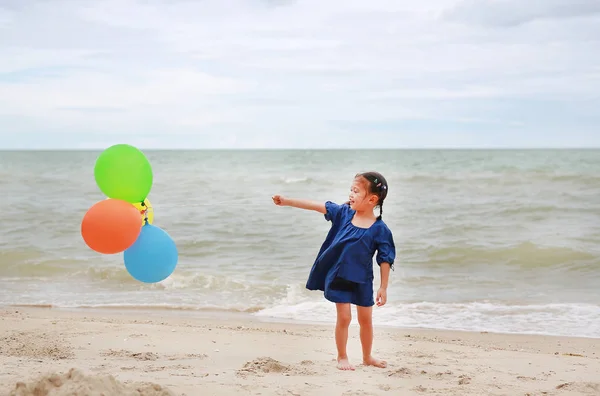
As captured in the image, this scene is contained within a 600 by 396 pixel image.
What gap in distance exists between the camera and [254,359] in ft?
15.6

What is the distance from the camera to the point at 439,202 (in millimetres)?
19375

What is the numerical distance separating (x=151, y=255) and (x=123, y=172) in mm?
607

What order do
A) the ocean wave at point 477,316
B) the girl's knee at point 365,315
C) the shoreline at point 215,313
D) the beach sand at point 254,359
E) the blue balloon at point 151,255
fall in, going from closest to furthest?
the beach sand at point 254,359, the girl's knee at point 365,315, the blue balloon at point 151,255, the shoreline at point 215,313, the ocean wave at point 477,316

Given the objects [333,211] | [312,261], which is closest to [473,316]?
[333,211]

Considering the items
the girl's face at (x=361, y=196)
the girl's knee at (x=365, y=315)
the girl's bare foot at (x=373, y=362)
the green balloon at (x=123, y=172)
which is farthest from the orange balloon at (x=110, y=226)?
the girl's bare foot at (x=373, y=362)

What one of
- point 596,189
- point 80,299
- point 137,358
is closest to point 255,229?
point 80,299

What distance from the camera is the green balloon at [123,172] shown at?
4.61 m

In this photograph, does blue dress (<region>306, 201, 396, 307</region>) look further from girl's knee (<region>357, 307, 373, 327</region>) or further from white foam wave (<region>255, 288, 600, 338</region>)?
white foam wave (<region>255, 288, 600, 338</region>)

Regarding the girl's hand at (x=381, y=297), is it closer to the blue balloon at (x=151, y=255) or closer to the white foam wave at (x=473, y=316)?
the blue balloon at (x=151, y=255)

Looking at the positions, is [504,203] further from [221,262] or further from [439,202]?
[221,262]

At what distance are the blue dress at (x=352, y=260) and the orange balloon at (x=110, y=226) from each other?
1241 millimetres

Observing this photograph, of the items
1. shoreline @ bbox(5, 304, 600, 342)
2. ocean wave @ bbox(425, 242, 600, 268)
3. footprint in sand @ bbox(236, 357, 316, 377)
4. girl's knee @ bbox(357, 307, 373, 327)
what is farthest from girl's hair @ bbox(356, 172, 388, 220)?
ocean wave @ bbox(425, 242, 600, 268)

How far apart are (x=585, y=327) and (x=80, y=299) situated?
18.5 ft

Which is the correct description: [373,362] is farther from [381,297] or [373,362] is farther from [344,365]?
[381,297]
